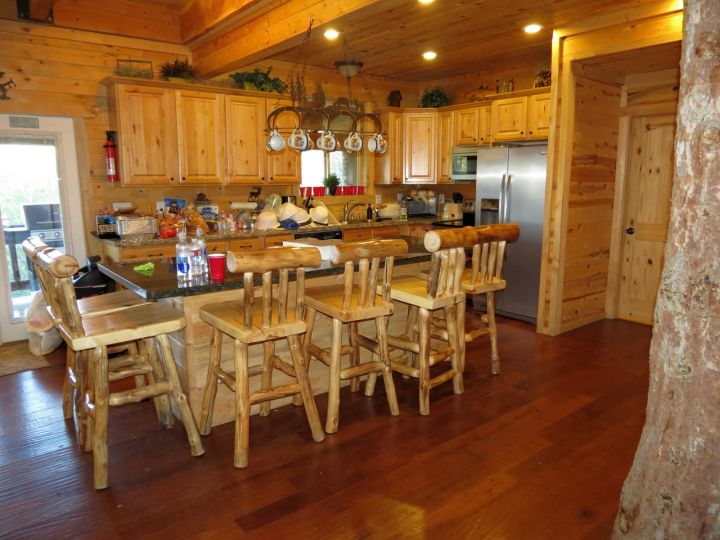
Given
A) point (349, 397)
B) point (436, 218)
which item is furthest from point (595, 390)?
point (436, 218)

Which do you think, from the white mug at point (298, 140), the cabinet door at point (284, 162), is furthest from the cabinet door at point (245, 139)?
the white mug at point (298, 140)

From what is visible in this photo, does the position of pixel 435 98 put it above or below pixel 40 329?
above

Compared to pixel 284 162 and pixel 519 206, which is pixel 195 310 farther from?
pixel 519 206

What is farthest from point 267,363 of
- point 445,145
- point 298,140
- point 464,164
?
point 445,145

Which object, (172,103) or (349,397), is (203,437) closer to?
(349,397)

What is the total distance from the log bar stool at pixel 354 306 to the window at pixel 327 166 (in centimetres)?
322

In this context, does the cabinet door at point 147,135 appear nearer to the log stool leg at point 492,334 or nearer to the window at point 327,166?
the window at point 327,166

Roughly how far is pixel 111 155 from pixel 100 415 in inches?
117

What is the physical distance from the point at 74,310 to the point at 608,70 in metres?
4.54

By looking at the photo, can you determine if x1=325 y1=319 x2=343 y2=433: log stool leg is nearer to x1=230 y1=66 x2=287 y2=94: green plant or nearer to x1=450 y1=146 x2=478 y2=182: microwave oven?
x1=230 y1=66 x2=287 y2=94: green plant

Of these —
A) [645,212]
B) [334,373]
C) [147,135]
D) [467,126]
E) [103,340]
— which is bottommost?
[334,373]

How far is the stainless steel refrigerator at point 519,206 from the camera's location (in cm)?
470

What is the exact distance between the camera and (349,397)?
3164 millimetres

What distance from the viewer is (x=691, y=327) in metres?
1.31
